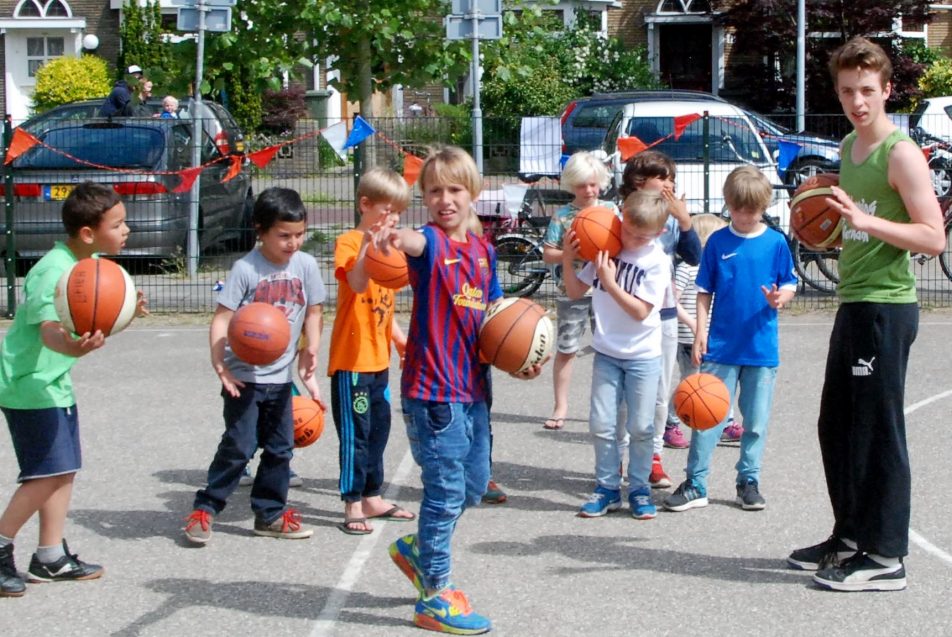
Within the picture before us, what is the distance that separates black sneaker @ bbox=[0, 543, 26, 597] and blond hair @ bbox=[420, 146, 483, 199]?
2.30m

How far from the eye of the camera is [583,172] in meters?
7.37

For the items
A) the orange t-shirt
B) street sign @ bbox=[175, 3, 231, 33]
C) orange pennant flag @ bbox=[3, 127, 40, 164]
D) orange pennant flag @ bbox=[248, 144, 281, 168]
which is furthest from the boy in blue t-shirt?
street sign @ bbox=[175, 3, 231, 33]

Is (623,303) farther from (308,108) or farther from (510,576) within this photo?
(308,108)

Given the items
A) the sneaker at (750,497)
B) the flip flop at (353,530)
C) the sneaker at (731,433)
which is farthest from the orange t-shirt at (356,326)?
the sneaker at (731,433)

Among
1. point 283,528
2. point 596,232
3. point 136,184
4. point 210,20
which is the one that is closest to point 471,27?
point 210,20

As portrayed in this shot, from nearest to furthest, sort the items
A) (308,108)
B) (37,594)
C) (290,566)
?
(37,594)
(290,566)
(308,108)

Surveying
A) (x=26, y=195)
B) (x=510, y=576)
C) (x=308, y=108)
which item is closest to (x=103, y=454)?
(x=510, y=576)

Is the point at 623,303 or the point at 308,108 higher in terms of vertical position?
the point at 308,108

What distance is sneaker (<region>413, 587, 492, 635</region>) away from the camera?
5234 mm

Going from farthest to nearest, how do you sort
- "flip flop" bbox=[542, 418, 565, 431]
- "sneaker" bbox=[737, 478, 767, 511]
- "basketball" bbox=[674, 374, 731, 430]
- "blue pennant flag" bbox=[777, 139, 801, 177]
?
"blue pennant flag" bbox=[777, 139, 801, 177]
"flip flop" bbox=[542, 418, 565, 431]
"sneaker" bbox=[737, 478, 767, 511]
"basketball" bbox=[674, 374, 731, 430]

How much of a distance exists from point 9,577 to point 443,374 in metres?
2.05

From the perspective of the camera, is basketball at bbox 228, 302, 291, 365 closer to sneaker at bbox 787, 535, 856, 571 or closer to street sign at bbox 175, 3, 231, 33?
sneaker at bbox 787, 535, 856, 571

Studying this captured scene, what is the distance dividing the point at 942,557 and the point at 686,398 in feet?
4.48

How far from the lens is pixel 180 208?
14.4 meters
